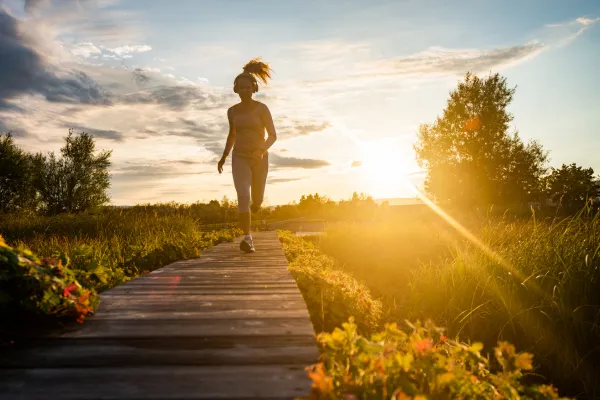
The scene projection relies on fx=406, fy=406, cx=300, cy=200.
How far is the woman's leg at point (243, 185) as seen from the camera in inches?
258

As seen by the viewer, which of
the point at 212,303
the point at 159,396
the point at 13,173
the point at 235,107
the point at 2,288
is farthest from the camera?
the point at 13,173

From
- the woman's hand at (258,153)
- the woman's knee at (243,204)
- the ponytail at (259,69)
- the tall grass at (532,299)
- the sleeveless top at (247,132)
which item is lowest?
the tall grass at (532,299)

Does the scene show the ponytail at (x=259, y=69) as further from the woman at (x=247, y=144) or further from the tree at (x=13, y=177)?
the tree at (x=13, y=177)

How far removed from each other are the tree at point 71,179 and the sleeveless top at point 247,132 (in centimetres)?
2931

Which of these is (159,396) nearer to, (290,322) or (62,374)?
(62,374)

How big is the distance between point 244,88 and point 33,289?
16.8 feet

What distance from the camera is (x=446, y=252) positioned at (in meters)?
10.1

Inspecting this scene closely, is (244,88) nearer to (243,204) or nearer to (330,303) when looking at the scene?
(243,204)

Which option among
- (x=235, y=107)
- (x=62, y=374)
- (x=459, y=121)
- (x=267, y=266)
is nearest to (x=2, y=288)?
(x=62, y=374)

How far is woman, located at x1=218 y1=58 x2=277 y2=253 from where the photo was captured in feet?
21.7

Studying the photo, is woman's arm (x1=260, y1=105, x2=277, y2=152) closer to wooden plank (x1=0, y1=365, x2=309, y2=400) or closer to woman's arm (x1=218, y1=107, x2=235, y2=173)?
woman's arm (x1=218, y1=107, x2=235, y2=173)

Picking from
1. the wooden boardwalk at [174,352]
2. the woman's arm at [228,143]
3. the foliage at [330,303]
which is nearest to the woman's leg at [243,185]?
the woman's arm at [228,143]

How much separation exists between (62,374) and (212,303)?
50.5 inches

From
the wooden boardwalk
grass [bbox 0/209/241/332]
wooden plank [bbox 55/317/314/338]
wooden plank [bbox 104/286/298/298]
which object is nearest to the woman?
grass [bbox 0/209/241/332]
